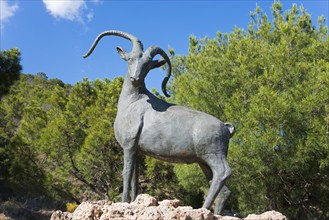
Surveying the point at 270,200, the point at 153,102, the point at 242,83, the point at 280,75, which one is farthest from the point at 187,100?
the point at 153,102

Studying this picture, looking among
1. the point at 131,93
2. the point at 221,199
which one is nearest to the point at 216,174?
the point at 221,199

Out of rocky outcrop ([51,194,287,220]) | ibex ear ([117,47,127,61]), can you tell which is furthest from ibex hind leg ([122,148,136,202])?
ibex ear ([117,47,127,61])

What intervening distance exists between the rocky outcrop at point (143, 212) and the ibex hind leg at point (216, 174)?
0.53 meters

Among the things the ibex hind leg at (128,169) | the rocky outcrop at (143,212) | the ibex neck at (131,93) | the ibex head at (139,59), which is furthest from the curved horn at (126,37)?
the rocky outcrop at (143,212)

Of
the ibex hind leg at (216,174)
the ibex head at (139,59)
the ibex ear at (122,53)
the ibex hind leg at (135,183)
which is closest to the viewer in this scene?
the ibex hind leg at (216,174)

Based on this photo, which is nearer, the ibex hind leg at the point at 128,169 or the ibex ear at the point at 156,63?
the ibex hind leg at the point at 128,169

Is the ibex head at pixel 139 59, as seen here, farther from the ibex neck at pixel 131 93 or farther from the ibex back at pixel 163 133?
the ibex neck at pixel 131 93

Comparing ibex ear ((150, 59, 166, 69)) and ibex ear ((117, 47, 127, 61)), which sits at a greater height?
ibex ear ((117, 47, 127, 61))

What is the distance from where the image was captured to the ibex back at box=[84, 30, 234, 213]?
489 cm

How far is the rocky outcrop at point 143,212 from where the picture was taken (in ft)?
12.4

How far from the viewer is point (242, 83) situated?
1110 centimetres

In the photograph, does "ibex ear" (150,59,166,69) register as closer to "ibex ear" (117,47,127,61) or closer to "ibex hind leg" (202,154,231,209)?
"ibex ear" (117,47,127,61)

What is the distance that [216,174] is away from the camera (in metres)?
4.82

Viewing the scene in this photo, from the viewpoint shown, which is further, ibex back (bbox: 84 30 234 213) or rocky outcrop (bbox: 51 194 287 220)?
ibex back (bbox: 84 30 234 213)
